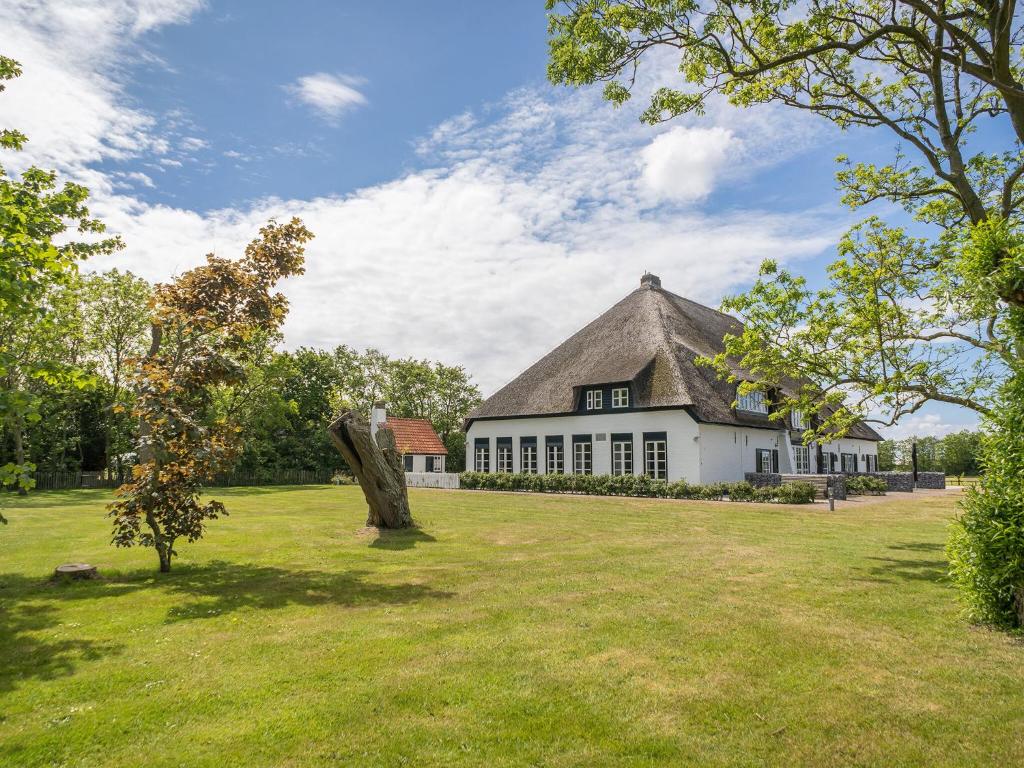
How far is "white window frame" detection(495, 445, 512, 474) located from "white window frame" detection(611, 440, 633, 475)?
7244 mm

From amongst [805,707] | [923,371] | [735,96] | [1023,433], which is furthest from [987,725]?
[735,96]

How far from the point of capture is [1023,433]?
6.32 meters

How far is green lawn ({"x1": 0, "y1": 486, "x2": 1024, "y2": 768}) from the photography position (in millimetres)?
4172

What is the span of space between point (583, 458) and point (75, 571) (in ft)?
83.5

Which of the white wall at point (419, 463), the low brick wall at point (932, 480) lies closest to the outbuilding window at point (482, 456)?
the white wall at point (419, 463)

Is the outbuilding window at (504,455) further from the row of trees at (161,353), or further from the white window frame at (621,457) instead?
the row of trees at (161,353)

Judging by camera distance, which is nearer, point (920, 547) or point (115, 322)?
point (920, 547)

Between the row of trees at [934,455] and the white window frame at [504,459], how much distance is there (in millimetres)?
36816

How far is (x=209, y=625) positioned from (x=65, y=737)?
8.89 ft

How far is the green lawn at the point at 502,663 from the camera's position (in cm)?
417

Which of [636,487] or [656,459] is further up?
[656,459]

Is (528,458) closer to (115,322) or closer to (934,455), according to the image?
(115,322)

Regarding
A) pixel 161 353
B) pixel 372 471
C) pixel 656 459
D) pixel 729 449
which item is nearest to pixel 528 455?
pixel 656 459

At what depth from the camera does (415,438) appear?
4588cm
